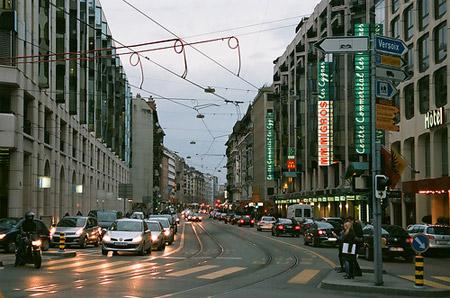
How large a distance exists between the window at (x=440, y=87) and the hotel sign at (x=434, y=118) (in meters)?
0.64

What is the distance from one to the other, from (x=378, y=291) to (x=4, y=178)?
107ft

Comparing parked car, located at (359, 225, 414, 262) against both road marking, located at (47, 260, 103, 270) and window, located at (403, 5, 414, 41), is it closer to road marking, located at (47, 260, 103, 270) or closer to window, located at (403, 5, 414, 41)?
road marking, located at (47, 260, 103, 270)

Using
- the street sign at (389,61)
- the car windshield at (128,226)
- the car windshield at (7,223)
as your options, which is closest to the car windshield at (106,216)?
the car windshield at (7,223)

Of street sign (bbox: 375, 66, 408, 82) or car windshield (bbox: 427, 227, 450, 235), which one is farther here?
car windshield (bbox: 427, 227, 450, 235)

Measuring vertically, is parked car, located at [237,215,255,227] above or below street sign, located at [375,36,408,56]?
below

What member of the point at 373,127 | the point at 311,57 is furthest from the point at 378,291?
the point at 311,57

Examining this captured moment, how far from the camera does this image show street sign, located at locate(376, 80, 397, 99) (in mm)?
17359

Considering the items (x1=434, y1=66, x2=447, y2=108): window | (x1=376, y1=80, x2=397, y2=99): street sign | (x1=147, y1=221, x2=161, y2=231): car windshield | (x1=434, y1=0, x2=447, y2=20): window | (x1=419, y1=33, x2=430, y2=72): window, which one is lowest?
(x1=147, y1=221, x2=161, y2=231): car windshield

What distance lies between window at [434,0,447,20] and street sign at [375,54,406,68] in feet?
92.5

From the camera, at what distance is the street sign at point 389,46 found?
56.5ft

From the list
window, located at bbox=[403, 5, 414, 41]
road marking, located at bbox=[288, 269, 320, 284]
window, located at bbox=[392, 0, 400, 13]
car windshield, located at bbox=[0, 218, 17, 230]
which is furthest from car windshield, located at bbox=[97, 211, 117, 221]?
window, located at bbox=[392, 0, 400, 13]

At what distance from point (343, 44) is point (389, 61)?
5.49 ft

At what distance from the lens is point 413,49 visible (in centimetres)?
4922

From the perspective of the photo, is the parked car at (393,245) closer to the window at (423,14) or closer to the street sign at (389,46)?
the street sign at (389,46)
